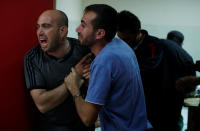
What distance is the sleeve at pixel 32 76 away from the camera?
1638 millimetres

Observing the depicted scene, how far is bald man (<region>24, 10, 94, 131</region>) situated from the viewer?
1642 mm

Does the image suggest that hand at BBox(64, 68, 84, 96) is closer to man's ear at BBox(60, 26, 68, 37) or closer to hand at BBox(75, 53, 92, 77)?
hand at BBox(75, 53, 92, 77)

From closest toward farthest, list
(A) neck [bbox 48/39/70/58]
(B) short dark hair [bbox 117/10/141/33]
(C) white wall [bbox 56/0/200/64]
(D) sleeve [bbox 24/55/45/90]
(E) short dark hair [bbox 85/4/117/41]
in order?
1. (E) short dark hair [bbox 85/4/117/41]
2. (D) sleeve [bbox 24/55/45/90]
3. (A) neck [bbox 48/39/70/58]
4. (B) short dark hair [bbox 117/10/141/33]
5. (C) white wall [bbox 56/0/200/64]

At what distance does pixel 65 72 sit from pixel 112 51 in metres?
0.52

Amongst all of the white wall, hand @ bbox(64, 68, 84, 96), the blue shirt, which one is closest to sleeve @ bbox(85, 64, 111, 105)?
the blue shirt

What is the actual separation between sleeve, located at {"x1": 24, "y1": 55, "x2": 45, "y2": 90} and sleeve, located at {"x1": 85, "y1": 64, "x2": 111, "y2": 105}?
0.47 m

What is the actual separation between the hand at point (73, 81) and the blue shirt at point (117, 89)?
0.20 meters

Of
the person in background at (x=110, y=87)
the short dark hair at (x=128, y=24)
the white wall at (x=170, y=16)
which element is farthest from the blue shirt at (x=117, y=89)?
the white wall at (x=170, y=16)

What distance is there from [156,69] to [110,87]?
83cm

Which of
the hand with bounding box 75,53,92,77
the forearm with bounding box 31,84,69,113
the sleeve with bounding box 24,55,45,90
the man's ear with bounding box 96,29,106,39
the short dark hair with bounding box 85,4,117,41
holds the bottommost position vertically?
the forearm with bounding box 31,84,69,113

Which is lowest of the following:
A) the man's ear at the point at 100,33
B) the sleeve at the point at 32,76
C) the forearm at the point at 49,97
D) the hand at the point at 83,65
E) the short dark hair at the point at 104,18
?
the forearm at the point at 49,97

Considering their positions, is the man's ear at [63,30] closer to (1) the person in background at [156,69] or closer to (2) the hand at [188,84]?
(1) the person in background at [156,69]

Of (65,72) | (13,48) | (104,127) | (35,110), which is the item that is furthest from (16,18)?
(104,127)

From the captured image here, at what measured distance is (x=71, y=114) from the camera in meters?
1.75
